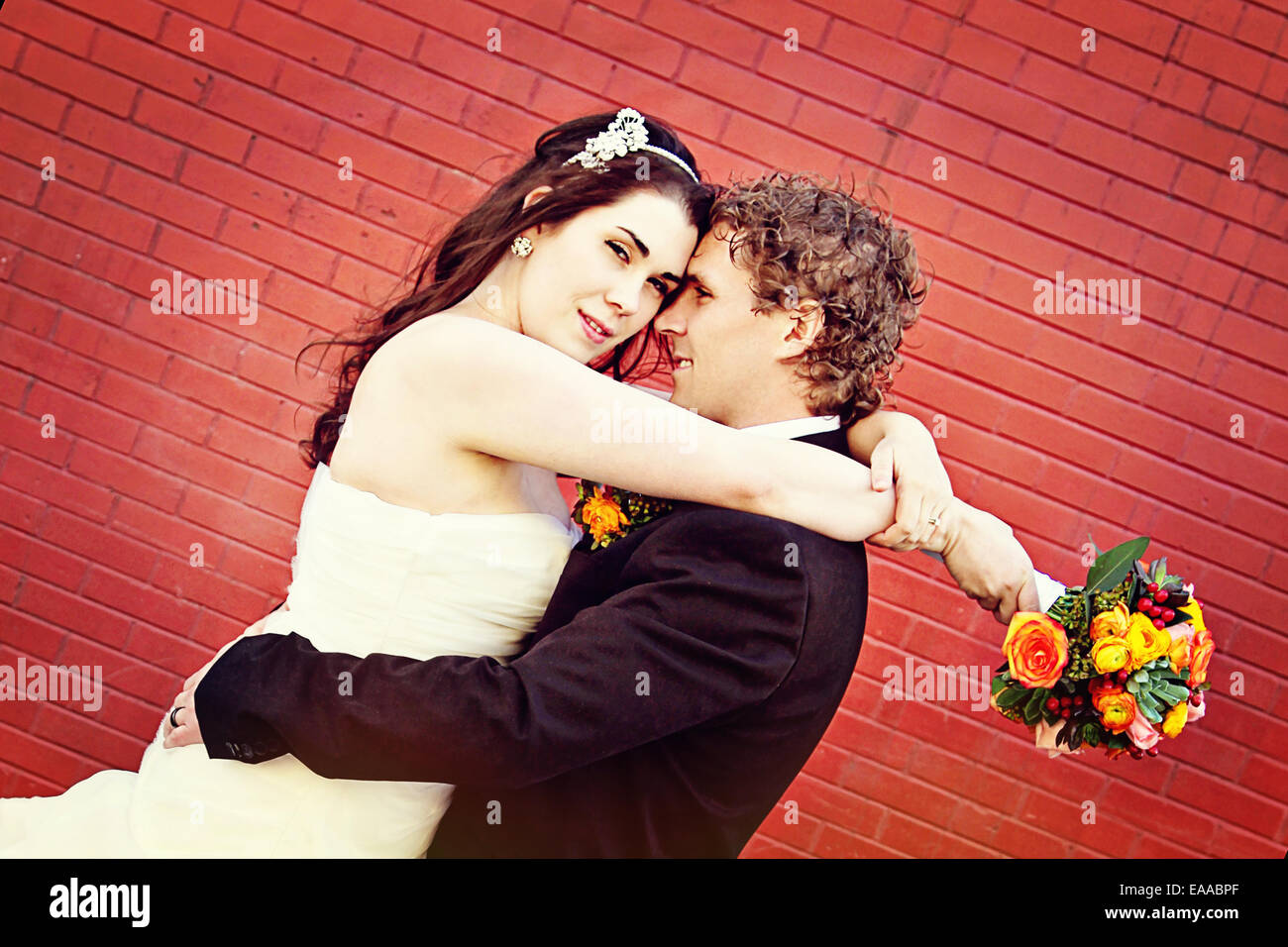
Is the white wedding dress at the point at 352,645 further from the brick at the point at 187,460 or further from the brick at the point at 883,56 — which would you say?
the brick at the point at 883,56

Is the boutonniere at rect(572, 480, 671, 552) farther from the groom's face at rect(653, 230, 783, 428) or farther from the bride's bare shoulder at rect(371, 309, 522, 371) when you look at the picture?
the bride's bare shoulder at rect(371, 309, 522, 371)

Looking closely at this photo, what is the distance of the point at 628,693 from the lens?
1420 millimetres

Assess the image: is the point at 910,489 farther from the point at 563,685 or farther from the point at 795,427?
the point at 563,685

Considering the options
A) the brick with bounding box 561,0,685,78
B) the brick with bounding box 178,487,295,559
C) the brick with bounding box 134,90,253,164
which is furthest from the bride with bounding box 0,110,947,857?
the brick with bounding box 134,90,253,164

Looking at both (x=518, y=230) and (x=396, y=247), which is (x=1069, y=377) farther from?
(x=396, y=247)

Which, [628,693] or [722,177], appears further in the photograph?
[722,177]

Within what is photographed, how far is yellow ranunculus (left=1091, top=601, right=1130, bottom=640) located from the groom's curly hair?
0.55 m

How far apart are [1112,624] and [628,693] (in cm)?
89

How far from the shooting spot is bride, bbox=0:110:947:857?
5.09ft

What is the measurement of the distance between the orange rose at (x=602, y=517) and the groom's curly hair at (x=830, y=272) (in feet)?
1.36

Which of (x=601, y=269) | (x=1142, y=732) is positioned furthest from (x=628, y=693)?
(x=1142, y=732)

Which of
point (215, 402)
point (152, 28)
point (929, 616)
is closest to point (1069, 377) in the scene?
point (929, 616)

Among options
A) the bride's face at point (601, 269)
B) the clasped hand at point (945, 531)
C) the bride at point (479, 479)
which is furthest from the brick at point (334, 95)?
→ the clasped hand at point (945, 531)

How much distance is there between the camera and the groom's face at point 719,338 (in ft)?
5.82
